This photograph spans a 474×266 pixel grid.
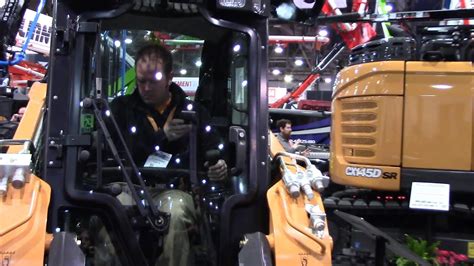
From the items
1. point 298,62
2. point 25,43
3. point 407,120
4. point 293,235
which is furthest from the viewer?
point 298,62

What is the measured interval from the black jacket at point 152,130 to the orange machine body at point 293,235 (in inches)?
18.0

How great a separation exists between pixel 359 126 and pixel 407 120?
0.36 meters

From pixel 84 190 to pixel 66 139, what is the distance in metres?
0.22

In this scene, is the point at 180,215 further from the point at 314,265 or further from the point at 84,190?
the point at 314,265

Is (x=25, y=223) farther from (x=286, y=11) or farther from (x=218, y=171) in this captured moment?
A: (x=286, y=11)

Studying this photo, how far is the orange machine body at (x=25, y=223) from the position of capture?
216cm

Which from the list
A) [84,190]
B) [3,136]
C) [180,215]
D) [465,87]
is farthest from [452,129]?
[3,136]

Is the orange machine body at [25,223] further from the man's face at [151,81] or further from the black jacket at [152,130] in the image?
the man's face at [151,81]

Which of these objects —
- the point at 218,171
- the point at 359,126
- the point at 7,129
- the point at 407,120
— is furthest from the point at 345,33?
the point at 218,171

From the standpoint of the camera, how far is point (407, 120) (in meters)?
4.28

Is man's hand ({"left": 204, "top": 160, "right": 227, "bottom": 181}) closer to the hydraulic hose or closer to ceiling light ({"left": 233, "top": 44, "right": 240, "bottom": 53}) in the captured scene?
ceiling light ({"left": 233, "top": 44, "right": 240, "bottom": 53})

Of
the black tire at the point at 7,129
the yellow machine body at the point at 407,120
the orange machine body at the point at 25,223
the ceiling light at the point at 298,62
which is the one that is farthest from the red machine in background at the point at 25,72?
the ceiling light at the point at 298,62

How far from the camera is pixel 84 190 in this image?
2463mm

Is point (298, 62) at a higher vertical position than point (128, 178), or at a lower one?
higher
